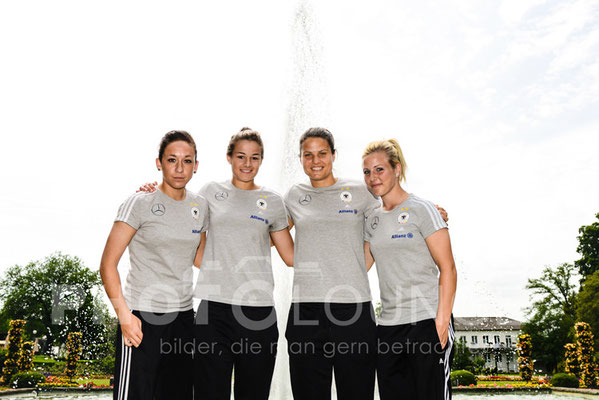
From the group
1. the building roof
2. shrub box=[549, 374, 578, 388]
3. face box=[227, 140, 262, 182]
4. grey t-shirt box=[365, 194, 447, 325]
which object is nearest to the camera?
grey t-shirt box=[365, 194, 447, 325]

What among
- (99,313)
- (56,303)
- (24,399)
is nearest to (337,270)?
(24,399)

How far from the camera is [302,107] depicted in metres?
12.7

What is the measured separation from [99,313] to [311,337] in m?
41.4

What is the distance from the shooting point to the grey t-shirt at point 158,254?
11.5 ft

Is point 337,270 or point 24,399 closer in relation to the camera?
point 337,270

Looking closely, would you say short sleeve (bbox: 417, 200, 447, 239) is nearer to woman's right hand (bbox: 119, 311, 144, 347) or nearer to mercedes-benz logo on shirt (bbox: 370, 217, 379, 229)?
mercedes-benz logo on shirt (bbox: 370, 217, 379, 229)

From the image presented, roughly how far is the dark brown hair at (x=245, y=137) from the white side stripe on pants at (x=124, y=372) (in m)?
1.79

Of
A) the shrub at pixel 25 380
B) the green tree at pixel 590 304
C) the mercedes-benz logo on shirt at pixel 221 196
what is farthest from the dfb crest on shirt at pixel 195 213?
the green tree at pixel 590 304

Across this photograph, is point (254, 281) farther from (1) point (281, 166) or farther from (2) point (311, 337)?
(1) point (281, 166)

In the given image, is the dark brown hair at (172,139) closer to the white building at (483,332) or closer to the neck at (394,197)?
the neck at (394,197)

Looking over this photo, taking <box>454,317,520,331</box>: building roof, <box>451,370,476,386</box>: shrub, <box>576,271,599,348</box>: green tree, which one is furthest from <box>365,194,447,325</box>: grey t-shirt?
<box>454,317,520,331</box>: building roof

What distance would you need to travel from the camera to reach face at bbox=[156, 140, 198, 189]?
374 centimetres

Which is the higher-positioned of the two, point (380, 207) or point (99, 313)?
point (380, 207)

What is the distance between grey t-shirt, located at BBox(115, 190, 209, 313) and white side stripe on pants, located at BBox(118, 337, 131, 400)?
300 mm
